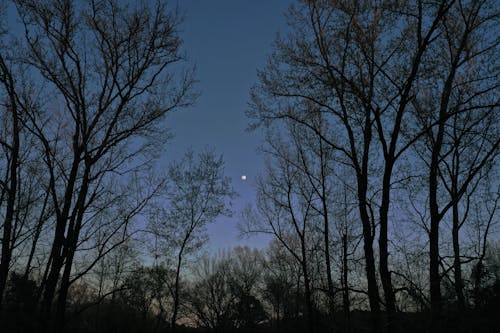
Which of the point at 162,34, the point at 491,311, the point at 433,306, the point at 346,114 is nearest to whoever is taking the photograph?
the point at 433,306

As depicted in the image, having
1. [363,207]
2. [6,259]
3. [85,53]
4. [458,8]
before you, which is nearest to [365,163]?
[363,207]

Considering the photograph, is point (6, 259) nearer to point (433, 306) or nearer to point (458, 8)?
point (433, 306)

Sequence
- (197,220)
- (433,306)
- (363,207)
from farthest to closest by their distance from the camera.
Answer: (197,220) < (363,207) < (433,306)

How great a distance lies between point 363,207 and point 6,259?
9.96 metres

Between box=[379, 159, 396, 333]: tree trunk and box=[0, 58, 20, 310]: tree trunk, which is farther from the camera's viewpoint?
box=[0, 58, 20, 310]: tree trunk

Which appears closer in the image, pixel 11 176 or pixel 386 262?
pixel 386 262

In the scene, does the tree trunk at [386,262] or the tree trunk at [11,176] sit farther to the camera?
the tree trunk at [11,176]

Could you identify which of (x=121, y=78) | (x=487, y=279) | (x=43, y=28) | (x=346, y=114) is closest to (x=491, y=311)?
(x=487, y=279)

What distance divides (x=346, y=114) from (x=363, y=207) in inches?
96.6

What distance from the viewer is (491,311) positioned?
7250 millimetres

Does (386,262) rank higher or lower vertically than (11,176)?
lower

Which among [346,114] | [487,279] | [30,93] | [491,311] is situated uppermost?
[30,93]

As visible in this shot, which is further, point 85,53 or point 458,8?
point 85,53

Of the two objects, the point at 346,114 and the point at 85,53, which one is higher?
the point at 85,53
